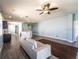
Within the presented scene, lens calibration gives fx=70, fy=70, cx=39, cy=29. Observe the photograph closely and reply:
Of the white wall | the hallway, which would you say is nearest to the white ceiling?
the white wall

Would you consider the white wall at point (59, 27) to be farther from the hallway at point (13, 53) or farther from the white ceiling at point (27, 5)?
the hallway at point (13, 53)

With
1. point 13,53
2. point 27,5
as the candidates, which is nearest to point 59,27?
point 27,5

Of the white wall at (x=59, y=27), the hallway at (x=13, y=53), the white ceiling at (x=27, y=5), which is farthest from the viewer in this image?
the white wall at (x=59, y=27)

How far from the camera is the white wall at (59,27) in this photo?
646 cm

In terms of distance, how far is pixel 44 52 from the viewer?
9.70 ft

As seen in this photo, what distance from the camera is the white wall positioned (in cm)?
646

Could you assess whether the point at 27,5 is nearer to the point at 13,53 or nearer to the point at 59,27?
the point at 13,53

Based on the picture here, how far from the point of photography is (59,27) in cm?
760

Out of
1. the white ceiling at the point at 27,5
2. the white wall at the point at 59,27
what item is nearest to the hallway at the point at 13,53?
the white ceiling at the point at 27,5

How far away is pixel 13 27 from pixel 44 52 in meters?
14.4

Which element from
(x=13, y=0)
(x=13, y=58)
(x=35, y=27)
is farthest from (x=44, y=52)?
(x=35, y=27)

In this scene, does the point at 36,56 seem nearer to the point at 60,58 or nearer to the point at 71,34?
Answer: the point at 60,58

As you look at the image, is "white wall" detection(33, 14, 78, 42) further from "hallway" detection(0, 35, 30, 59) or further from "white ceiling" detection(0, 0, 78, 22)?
"hallway" detection(0, 35, 30, 59)

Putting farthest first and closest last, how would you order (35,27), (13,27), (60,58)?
(13,27) → (35,27) → (60,58)
